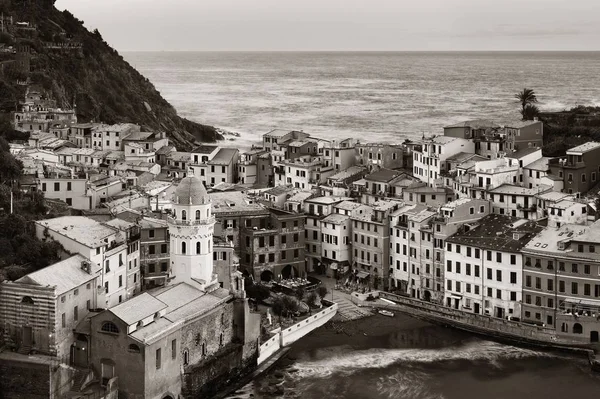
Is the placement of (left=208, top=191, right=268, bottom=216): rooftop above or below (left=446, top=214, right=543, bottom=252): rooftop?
above

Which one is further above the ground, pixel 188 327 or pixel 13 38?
pixel 13 38

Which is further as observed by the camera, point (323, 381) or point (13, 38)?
point (13, 38)

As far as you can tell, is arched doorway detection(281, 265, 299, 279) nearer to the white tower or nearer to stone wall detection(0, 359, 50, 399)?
the white tower

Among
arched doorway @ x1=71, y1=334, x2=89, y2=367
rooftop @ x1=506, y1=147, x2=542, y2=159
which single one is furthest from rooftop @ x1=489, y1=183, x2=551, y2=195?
arched doorway @ x1=71, y1=334, x2=89, y2=367

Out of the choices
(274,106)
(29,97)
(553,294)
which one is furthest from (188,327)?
(274,106)

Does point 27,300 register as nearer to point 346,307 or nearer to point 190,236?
point 190,236

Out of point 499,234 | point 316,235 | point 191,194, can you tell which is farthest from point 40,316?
point 499,234

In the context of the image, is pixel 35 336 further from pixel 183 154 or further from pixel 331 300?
pixel 183 154
